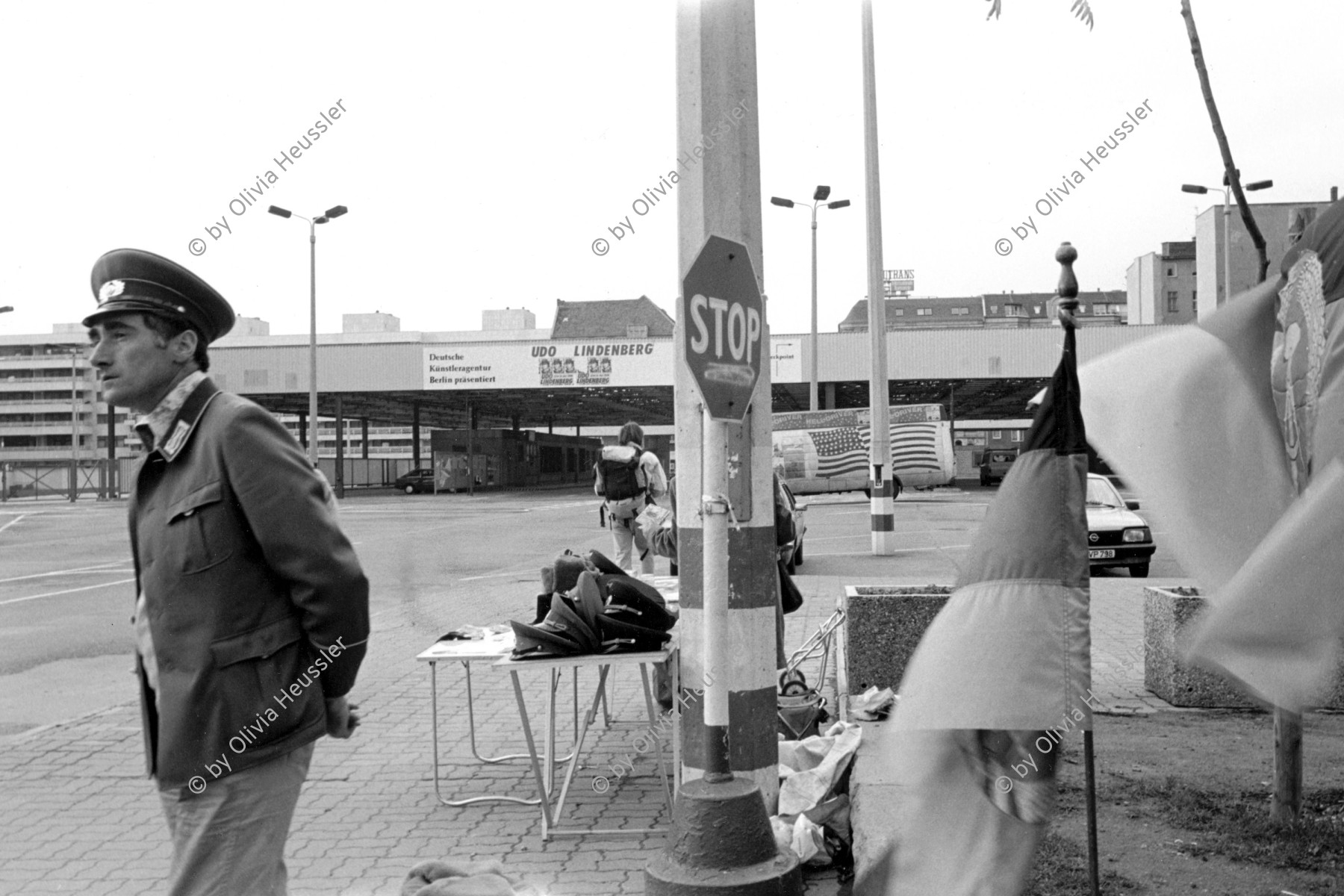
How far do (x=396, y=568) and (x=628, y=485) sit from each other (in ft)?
25.7

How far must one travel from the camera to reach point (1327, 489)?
77.2 inches

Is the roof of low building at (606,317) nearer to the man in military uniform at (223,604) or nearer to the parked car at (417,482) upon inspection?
the parked car at (417,482)

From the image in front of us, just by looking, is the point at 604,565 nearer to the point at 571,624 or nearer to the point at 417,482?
the point at 571,624

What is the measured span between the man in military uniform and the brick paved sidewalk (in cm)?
192

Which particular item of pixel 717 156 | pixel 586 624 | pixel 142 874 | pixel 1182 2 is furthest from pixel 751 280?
pixel 142 874

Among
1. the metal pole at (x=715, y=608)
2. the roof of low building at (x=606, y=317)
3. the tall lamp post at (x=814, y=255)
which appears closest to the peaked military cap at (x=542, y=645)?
the metal pole at (x=715, y=608)

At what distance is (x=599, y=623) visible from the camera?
498 cm

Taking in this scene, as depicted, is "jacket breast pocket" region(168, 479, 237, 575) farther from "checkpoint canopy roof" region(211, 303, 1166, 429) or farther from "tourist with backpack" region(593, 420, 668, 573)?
"checkpoint canopy roof" region(211, 303, 1166, 429)

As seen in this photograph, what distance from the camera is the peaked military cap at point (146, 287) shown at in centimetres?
272

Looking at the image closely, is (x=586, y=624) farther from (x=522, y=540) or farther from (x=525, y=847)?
(x=522, y=540)

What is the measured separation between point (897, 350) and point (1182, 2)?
3983 centimetres

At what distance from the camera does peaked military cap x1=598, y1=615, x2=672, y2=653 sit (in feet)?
16.2

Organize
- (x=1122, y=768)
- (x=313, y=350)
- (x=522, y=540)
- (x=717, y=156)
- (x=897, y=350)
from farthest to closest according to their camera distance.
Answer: (x=897, y=350) < (x=313, y=350) < (x=522, y=540) < (x=1122, y=768) < (x=717, y=156)

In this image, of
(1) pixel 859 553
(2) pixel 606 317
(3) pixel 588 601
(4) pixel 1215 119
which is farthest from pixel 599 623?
(2) pixel 606 317
